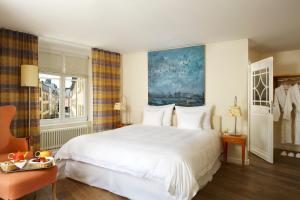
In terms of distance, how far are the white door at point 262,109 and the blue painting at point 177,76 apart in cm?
120

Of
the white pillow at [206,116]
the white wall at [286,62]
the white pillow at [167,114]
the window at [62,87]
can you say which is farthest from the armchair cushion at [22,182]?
the white wall at [286,62]

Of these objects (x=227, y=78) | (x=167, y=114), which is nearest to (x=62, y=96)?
(x=167, y=114)

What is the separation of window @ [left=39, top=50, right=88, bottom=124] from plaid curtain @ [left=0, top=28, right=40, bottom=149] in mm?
431

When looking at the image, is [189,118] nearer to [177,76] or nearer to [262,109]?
[177,76]

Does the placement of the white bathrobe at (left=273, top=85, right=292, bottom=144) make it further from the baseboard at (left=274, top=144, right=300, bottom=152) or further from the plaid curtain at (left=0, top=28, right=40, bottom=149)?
the plaid curtain at (left=0, top=28, right=40, bottom=149)

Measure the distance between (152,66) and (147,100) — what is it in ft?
2.82

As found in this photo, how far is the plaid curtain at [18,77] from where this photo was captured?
3330 mm

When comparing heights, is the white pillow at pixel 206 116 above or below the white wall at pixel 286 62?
below

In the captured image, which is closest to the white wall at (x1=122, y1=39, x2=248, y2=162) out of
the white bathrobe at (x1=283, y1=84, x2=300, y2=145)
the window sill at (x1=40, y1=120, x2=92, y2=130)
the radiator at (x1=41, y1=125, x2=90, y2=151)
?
the white bathrobe at (x1=283, y1=84, x2=300, y2=145)

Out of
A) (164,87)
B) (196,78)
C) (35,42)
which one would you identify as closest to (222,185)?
(196,78)

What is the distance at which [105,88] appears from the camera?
498 cm

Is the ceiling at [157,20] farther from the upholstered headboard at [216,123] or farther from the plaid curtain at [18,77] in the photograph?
the upholstered headboard at [216,123]

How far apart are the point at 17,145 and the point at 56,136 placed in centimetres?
118

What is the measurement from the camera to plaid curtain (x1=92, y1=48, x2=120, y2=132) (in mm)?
4762
